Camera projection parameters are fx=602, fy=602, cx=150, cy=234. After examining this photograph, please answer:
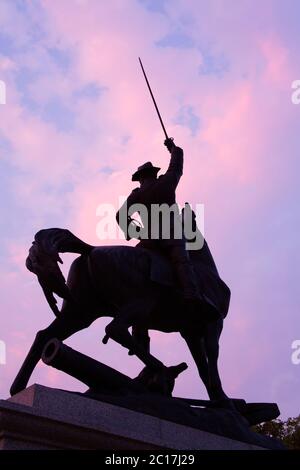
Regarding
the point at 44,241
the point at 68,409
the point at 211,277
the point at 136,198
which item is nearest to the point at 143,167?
the point at 136,198

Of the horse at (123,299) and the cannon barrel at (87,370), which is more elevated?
the horse at (123,299)

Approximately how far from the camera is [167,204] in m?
8.04

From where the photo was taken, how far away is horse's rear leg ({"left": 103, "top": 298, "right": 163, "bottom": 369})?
6.55m

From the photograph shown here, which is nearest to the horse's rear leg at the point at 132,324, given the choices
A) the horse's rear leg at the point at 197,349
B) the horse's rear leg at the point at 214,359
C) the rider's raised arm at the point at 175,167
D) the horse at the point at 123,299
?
the horse at the point at 123,299

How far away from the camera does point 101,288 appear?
23.2ft

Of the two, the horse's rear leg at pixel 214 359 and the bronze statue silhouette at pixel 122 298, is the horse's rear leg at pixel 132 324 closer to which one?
the bronze statue silhouette at pixel 122 298

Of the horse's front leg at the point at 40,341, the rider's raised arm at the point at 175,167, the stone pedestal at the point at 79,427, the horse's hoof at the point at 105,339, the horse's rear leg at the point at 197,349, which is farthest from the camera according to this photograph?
the rider's raised arm at the point at 175,167

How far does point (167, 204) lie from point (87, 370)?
9.11 ft

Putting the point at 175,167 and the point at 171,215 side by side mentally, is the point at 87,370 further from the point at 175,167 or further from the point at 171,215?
the point at 175,167

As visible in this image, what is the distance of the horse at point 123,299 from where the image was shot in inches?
258

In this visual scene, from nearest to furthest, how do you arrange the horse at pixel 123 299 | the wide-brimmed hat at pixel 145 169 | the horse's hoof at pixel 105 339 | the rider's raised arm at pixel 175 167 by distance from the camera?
the horse at pixel 123 299 → the horse's hoof at pixel 105 339 → the rider's raised arm at pixel 175 167 → the wide-brimmed hat at pixel 145 169

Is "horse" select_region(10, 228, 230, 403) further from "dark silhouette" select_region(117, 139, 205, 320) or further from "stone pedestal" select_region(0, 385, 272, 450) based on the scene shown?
"stone pedestal" select_region(0, 385, 272, 450)

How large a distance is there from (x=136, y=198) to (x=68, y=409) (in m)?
3.60
